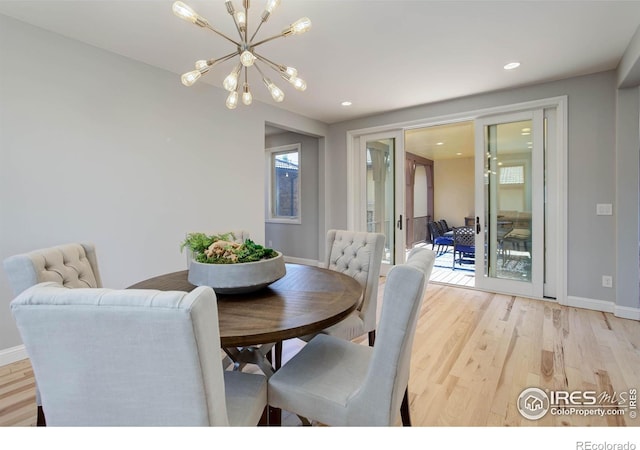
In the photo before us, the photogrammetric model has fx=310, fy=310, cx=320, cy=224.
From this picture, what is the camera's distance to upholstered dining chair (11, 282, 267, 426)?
0.71m

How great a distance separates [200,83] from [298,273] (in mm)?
2661

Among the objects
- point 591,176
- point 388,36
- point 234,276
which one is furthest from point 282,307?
point 591,176

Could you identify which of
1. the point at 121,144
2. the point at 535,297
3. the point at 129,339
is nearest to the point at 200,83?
the point at 121,144

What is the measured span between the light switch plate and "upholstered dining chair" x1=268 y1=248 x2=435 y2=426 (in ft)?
10.5

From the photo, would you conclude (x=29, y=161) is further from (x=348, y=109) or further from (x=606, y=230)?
(x=606, y=230)

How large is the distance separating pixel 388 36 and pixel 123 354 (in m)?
2.77

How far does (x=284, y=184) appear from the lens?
601 cm

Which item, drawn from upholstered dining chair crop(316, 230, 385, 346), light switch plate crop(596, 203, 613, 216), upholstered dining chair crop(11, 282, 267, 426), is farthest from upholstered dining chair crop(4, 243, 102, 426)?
light switch plate crop(596, 203, 613, 216)

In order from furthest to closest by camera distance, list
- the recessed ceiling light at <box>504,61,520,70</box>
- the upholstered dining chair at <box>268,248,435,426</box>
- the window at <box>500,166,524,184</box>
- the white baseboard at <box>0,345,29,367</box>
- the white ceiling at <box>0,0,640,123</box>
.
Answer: the window at <box>500,166,524,184</box>
the recessed ceiling light at <box>504,61,520,70</box>
the white baseboard at <box>0,345,29,367</box>
the white ceiling at <box>0,0,640,123</box>
the upholstered dining chair at <box>268,248,435,426</box>

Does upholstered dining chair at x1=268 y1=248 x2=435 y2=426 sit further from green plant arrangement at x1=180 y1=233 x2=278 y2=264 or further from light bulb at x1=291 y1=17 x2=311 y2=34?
light bulb at x1=291 y1=17 x2=311 y2=34

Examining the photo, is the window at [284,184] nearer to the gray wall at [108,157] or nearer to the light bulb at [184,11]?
the gray wall at [108,157]

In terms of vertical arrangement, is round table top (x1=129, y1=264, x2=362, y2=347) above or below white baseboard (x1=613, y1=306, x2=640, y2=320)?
above

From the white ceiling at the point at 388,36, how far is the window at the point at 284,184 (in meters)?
2.34

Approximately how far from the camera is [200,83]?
11.3ft
